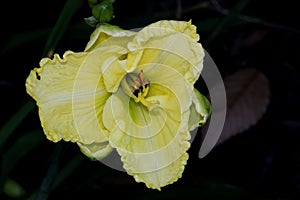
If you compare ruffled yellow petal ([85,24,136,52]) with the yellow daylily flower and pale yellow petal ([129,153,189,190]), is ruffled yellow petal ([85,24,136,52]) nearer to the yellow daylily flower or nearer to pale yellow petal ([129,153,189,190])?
the yellow daylily flower

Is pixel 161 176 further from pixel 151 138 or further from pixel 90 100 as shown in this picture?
pixel 90 100

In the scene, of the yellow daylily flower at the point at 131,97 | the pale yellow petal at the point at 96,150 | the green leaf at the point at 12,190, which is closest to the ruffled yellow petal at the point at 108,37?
the yellow daylily flower at the point at 131,97

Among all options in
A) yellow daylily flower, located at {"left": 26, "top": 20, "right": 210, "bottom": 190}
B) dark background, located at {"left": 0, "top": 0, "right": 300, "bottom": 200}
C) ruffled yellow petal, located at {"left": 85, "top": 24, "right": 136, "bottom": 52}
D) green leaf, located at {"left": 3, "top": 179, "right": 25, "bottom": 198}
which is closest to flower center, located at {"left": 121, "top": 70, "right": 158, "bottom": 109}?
yellow daylily flower, located at {"left": 26, "top": 20, "right": 210, "bottom": 190}

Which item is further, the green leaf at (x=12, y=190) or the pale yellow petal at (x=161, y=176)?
the green leaf at (x=12, y=190)

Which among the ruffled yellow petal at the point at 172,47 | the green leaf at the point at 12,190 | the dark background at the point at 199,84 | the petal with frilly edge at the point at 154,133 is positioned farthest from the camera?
the dark background at the point at 199,84

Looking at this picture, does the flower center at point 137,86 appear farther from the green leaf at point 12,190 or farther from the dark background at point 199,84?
the green leaf at point 12,190

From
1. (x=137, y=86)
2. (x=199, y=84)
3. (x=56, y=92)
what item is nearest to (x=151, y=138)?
(x=137, y=86)

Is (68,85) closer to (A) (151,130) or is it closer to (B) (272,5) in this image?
(A) (151,130)

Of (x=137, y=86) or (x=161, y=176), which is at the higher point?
(x=137, y=86)
